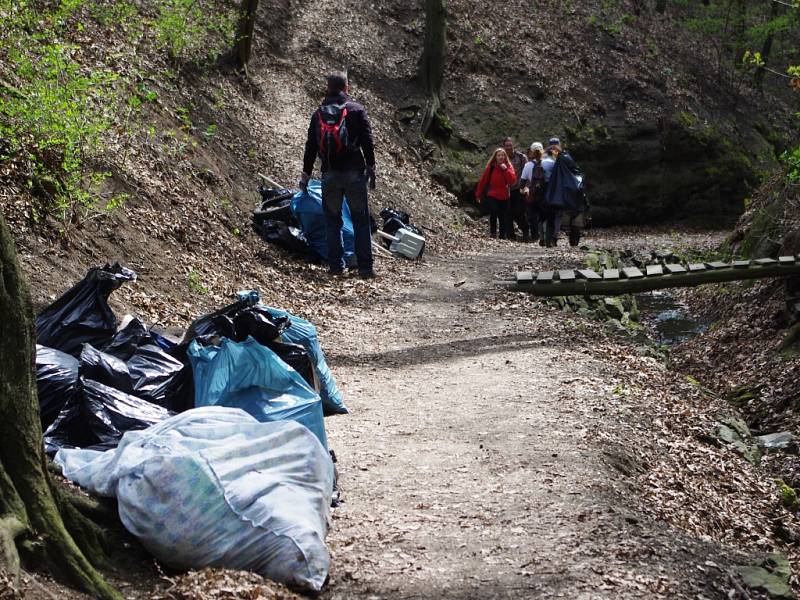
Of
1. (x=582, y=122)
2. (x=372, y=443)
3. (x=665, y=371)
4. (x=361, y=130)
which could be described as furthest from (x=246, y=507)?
(x=582, y=122)

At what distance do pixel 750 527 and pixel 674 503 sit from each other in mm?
720

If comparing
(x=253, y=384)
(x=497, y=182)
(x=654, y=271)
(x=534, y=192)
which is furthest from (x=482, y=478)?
(x=497, y=182)

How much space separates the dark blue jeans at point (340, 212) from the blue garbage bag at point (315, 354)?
15.1 feet

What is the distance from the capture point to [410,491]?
5.41 meters

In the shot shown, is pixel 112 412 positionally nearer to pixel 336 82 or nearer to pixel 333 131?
pixel 333 131

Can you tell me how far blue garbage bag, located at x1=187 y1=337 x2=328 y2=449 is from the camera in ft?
17.1

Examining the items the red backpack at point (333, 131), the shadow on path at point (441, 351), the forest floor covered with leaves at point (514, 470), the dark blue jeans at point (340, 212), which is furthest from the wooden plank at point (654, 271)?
the red backpack at point (333, 131)

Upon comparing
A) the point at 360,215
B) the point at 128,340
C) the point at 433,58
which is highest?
the point at 433,58

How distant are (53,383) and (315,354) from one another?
6.98 ft

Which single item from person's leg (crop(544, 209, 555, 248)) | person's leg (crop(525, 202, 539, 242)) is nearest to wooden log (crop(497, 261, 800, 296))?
person's leg (crop(544, 209, 555, 248))

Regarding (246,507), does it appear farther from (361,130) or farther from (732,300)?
(732,300)

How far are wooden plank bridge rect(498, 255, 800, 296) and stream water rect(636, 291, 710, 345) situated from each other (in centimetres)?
174

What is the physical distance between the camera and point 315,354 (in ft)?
21.7

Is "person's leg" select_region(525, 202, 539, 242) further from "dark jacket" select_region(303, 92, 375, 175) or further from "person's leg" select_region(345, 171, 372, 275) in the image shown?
"dark jacket" select_region(303, 92, 375, 175)
